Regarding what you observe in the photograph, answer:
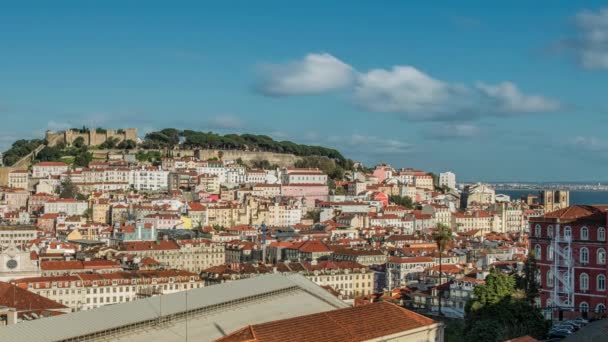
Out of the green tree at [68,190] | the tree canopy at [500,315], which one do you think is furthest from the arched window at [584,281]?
the green tree at [68,190]

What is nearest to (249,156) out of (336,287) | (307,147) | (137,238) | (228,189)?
(307,147)

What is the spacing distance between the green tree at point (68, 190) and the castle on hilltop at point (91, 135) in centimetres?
2296

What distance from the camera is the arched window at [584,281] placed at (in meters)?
33.6

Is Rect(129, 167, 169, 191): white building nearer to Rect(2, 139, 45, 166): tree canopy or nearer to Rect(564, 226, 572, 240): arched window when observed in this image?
Rect(2, 139, 45, 166): tree canopy

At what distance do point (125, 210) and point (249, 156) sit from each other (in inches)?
1585

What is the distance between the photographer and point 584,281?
3369 cm

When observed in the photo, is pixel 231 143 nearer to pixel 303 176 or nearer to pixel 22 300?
pixel 303 176

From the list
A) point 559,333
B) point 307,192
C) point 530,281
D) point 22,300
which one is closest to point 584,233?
point 530,281

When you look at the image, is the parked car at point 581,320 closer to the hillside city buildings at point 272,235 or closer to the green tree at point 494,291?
the hillside city buildings at point 272,235

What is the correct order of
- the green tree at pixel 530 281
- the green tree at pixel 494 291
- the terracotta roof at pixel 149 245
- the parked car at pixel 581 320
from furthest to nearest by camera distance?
the terracotta roof at pixel 149 245 → the green tree at pixel 530 281 → the green tree at pixel 494 291 → the parked car at pixel 581 320

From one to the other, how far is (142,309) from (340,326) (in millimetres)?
5811

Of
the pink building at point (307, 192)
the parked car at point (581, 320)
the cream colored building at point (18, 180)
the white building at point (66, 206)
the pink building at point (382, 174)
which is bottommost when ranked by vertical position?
the parked car at point (581, 320)

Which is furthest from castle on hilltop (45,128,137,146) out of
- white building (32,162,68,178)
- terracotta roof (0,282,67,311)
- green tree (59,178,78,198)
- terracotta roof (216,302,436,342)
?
terracotta roof (216,302,436,342)

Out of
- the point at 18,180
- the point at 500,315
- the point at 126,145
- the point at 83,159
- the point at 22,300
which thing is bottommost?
the point at 22,300
